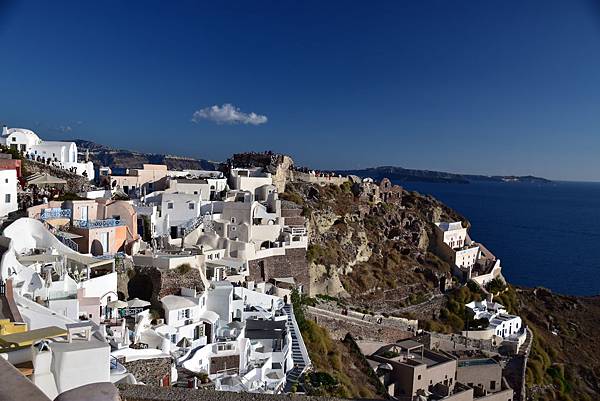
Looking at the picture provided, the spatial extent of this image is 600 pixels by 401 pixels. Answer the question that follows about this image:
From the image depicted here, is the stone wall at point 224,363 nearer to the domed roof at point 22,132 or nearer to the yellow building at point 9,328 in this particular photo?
the yellow building at point 9,328

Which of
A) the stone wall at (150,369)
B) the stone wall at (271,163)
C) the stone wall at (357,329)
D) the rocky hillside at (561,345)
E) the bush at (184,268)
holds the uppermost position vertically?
the stone wall at (271,163)

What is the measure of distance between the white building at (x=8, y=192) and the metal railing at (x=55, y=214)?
1495mm

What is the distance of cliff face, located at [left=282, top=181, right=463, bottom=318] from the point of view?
30.5 meters

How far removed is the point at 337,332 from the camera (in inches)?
935

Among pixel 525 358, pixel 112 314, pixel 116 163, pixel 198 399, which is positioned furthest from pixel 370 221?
pixel 116 163

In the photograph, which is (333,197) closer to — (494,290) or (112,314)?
→ (494,290)

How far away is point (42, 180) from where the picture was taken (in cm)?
2150

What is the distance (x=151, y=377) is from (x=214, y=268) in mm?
8892

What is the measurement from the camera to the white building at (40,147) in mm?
27359

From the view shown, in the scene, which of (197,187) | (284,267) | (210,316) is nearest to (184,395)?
(210,316)

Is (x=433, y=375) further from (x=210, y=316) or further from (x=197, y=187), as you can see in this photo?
(x=197, y=187)

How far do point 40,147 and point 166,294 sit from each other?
56.3 ft

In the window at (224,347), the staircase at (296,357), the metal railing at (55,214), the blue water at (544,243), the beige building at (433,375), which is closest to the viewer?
the window at (224,347)

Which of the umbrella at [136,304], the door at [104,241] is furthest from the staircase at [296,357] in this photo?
the door at [104,241]
